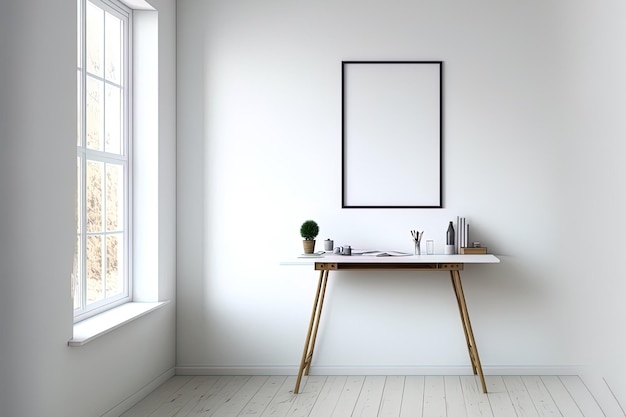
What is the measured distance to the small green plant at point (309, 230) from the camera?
4.46 meters

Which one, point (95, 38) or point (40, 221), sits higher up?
point (95, 38)

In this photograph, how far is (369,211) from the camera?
4.71 meters

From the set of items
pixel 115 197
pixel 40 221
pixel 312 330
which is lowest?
pixel 312 330

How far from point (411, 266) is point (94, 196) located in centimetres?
206

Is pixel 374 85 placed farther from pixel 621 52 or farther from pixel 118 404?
pixel 118 404

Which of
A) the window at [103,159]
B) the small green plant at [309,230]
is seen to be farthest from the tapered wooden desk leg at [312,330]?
the window at [103,159]

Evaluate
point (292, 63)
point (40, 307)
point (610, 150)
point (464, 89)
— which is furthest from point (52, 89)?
point (610, 150)

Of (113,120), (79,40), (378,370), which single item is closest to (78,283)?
(113,120)

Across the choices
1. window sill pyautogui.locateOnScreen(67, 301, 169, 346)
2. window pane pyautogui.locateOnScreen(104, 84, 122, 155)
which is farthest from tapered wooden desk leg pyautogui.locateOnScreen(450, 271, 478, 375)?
window pane pyautogui.locateOnScreen(104, 84, 122, 155)

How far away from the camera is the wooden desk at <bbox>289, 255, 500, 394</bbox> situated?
4.14m

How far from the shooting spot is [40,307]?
9.81ft

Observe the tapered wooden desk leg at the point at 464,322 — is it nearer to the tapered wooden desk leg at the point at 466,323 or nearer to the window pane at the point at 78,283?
the tapered wooden desk leg at the point at 466,323

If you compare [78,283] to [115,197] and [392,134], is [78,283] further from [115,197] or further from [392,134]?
[392,134]

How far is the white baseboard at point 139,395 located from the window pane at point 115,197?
3.44ft
